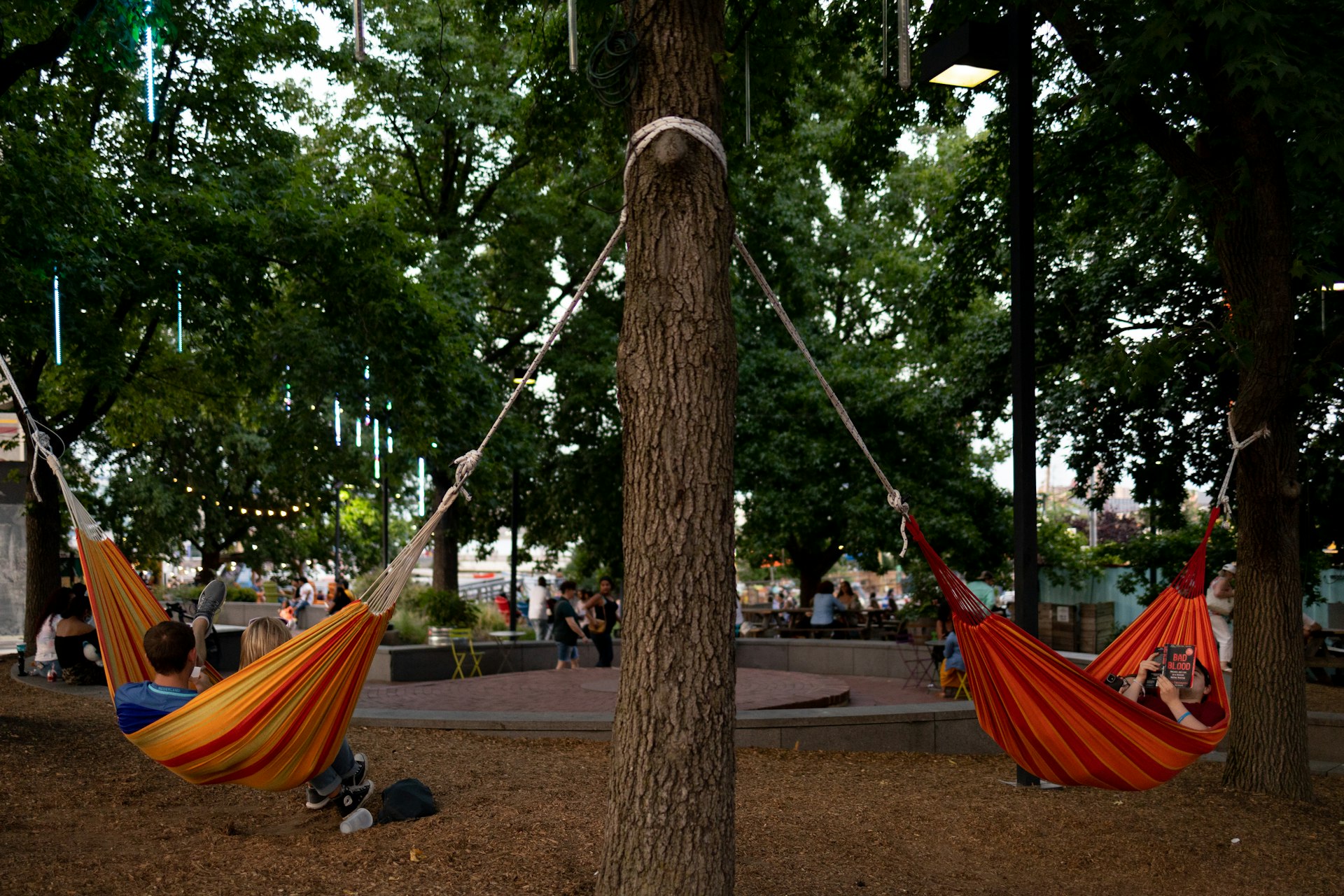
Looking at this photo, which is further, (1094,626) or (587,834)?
(1094,626)

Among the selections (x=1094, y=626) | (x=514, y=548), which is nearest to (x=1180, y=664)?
(x=1094, y=626)

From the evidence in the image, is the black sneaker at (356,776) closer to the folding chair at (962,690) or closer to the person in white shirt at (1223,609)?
the folding chair at (962,690)

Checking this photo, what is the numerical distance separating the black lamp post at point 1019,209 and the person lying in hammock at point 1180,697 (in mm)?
667

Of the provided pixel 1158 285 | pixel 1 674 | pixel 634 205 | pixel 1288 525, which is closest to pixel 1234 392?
pixel 1158 285

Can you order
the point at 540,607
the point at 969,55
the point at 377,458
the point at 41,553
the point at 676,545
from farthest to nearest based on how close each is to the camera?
the point at 540,607
the point at 377,458
the point at 41,553
the point at 969,55
the point at 676,545

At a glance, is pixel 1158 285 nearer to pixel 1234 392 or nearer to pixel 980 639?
pixel 1234 392

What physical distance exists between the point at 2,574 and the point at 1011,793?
1464cm

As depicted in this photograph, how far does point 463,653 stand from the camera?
1458cm

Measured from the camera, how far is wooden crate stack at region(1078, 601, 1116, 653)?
15.2 metres

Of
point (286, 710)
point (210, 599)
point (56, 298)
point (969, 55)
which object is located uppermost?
point (969, 55)

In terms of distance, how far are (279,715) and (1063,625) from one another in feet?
42.5

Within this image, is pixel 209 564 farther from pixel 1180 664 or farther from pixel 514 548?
pixel 1180 664

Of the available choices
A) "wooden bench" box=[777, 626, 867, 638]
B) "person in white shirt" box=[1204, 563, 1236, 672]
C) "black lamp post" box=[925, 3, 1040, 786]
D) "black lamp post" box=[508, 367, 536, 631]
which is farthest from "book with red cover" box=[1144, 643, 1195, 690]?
"black lamp post" box=[508, 367, 536, 631]

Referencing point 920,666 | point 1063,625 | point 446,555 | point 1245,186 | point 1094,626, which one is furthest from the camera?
point 446,555
